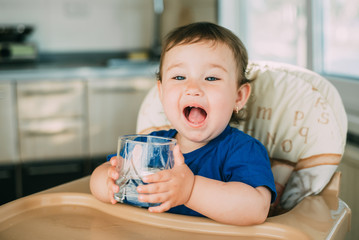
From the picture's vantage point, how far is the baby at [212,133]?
0.83 meters

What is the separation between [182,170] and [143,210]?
179 millimetres

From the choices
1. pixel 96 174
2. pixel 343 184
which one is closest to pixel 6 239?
pixel 96 174

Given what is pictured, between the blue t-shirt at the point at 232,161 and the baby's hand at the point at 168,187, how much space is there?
6.4 inches

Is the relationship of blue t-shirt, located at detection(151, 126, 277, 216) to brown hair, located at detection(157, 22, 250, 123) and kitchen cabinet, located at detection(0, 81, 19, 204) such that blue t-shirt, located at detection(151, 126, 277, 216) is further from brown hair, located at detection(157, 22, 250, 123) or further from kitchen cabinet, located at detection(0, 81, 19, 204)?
kitchen cabinet, located at detection(0, 81, 19, 204)

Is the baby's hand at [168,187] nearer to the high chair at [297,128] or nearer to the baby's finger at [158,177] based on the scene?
the baby's finger at [158,177]

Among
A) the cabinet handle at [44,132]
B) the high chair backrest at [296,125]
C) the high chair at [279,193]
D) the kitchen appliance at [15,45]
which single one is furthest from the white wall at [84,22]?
the high chair backrest at [296,125]

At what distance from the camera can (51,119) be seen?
3125 mm

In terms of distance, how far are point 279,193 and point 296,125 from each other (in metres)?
0.19

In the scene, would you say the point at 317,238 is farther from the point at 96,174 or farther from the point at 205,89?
the point at 96,174

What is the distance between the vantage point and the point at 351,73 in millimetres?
2023

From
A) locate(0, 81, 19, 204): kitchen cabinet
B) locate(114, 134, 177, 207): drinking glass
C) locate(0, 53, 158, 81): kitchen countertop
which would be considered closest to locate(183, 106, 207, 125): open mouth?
locate(114, 134, 177, 207): drinking glass

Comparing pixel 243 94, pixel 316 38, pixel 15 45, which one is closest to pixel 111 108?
pixel 15 45

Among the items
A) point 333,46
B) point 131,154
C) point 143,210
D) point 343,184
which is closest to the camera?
point 131,154

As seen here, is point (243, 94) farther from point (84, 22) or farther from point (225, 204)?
point (84, 22)
